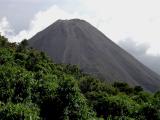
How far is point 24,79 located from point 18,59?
1276 inches

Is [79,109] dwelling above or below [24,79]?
below

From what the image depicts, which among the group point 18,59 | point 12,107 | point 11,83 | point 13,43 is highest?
point 13,43

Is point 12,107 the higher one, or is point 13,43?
point 13,43

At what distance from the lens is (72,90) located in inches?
1817

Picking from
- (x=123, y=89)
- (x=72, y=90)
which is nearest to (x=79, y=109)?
(x=72, y=90)

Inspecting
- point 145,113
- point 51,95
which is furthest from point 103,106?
point 51,95

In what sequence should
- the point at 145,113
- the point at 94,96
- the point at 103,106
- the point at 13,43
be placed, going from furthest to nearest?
the point at 13,43, the point at 94,96, the point at 103,106, the point at 145,113

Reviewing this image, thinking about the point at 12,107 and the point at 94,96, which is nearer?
the point at 12,107

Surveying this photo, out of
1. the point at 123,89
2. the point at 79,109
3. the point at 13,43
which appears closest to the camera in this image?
the point at 79,109

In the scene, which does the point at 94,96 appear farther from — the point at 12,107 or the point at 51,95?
the point at 12,107

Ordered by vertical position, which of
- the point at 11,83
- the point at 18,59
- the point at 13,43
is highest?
the point at 13,43

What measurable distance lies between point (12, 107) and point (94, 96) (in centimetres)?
4326

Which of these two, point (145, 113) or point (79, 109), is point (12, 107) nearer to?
point (79, 109)

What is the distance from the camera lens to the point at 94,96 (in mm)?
78062
